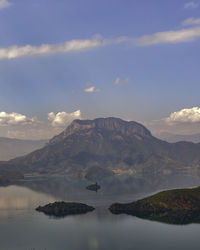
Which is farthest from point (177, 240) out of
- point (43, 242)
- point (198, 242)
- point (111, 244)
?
point (43, 242)

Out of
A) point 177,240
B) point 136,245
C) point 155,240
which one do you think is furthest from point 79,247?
point 177,240

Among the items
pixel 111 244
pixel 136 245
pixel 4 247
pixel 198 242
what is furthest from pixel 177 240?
pixel 4 247

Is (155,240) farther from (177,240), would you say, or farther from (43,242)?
(43,242)

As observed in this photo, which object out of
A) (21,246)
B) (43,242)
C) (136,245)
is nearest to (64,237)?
(43,242)

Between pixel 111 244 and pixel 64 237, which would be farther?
pixel 64 237

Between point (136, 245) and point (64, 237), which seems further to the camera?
point (64, 237)

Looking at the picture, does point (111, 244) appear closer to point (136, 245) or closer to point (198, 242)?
point (136, 245)

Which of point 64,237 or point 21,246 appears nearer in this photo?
point 21,246

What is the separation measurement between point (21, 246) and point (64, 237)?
2820 centimetres

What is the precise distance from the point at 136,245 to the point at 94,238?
2798cm

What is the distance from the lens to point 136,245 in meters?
182

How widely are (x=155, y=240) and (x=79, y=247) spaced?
4510 centimetres

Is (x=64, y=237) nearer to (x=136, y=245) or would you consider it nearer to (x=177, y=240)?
(x=136, y=245)

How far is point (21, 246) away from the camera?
182 m
